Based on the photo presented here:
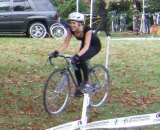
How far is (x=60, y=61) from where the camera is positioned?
13141 millimetres

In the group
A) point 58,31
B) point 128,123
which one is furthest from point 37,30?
point 128,123

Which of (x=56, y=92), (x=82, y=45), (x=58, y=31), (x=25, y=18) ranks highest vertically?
(x=82, y=45)

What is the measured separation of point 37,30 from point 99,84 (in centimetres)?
1157

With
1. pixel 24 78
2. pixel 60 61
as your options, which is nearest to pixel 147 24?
pixel 60 61

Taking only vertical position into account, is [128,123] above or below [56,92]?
above

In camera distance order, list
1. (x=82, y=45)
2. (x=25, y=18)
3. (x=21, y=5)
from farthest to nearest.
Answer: (x=21, y=5) → (x=25, y=18) → (x=82, y=45)

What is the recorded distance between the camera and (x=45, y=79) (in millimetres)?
10898

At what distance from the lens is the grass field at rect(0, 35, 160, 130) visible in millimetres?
7973

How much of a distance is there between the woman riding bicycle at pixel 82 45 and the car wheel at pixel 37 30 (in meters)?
11.9

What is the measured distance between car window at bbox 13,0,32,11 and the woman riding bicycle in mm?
12523

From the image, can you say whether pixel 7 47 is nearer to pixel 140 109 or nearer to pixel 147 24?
pixel 140 109

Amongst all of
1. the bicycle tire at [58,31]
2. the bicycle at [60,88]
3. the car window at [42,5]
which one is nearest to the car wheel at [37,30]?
the bicycle tire at [58,31]

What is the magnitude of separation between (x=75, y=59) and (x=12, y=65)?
16.0 feet

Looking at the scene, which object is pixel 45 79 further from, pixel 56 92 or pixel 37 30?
pixel 37 30
